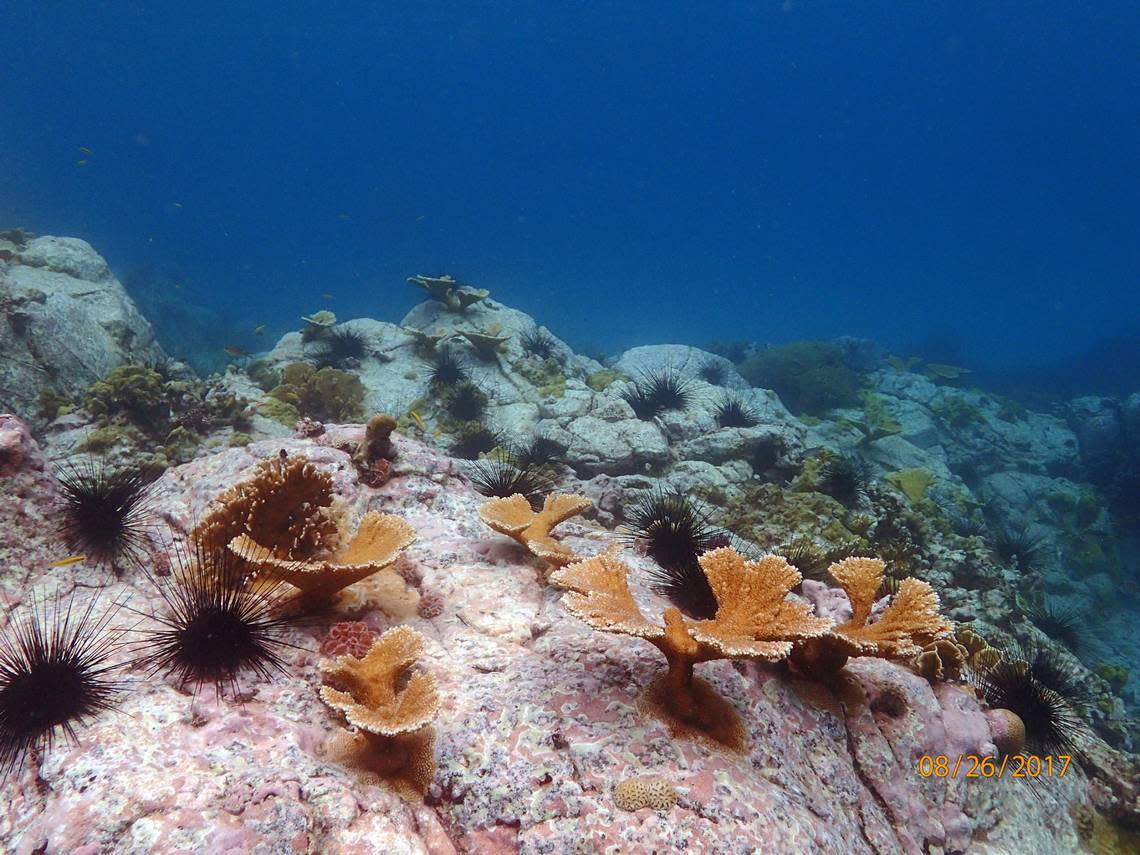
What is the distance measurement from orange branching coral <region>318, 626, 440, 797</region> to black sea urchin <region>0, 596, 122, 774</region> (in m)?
1.01

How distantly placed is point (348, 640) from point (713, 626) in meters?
2.22

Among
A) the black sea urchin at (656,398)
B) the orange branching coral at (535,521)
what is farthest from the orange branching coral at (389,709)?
the black sea urchin at (656,398)

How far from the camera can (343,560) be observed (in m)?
3.61

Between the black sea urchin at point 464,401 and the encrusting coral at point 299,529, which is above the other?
the black sea urchin at point 464,401

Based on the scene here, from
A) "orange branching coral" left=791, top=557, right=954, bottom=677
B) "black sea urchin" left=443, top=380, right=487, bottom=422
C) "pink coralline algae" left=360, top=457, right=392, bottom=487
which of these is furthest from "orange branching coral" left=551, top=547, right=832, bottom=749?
"black sea urchin" left=443, top=380, right=487, bottom=422

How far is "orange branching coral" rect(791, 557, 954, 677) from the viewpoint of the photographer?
11.4ft

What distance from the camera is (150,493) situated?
191 inches

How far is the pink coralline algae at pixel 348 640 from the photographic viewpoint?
325 centimetres

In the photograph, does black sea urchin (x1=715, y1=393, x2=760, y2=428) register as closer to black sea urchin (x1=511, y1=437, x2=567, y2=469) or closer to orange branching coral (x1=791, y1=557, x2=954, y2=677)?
black sea urchin (x1=511, y1=437, x2=567, y2=469)

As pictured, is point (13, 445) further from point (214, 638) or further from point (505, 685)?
point (505, 685)

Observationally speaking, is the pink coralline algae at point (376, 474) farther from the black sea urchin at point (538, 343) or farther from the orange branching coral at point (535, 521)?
the black sea urchin at point (538, 343)

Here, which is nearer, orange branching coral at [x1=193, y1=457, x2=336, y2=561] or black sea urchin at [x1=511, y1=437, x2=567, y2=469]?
orange branching coral at [x1=193, y1=457, x2=336, y2=561]

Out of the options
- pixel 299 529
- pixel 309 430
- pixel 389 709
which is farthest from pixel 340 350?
pixel 389 709

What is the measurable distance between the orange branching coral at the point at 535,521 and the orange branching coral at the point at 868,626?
183 centimetres
